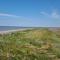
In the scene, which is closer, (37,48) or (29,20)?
(37,48)

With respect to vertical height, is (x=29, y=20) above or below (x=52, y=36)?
above

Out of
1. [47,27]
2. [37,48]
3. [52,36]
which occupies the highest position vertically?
[47,27]

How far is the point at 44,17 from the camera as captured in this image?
1.86 m

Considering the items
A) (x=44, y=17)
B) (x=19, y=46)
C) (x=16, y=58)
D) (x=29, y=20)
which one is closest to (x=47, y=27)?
(x=44, y=17)

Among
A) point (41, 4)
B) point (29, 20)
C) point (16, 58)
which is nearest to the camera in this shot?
point (16, 58)

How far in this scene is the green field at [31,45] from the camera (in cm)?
169

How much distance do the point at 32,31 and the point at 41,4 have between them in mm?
384

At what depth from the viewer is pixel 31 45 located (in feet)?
5.80

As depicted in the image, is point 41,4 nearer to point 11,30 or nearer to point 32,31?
point 32,31

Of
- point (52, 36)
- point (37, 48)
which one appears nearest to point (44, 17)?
point (52, 36)

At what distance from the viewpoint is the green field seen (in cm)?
169

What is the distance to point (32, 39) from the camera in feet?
6.00

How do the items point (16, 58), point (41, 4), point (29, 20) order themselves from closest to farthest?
point (16, 58)
point (41, 4)
point (29, 20)

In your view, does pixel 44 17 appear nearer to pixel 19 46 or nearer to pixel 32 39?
pixel 32 39
